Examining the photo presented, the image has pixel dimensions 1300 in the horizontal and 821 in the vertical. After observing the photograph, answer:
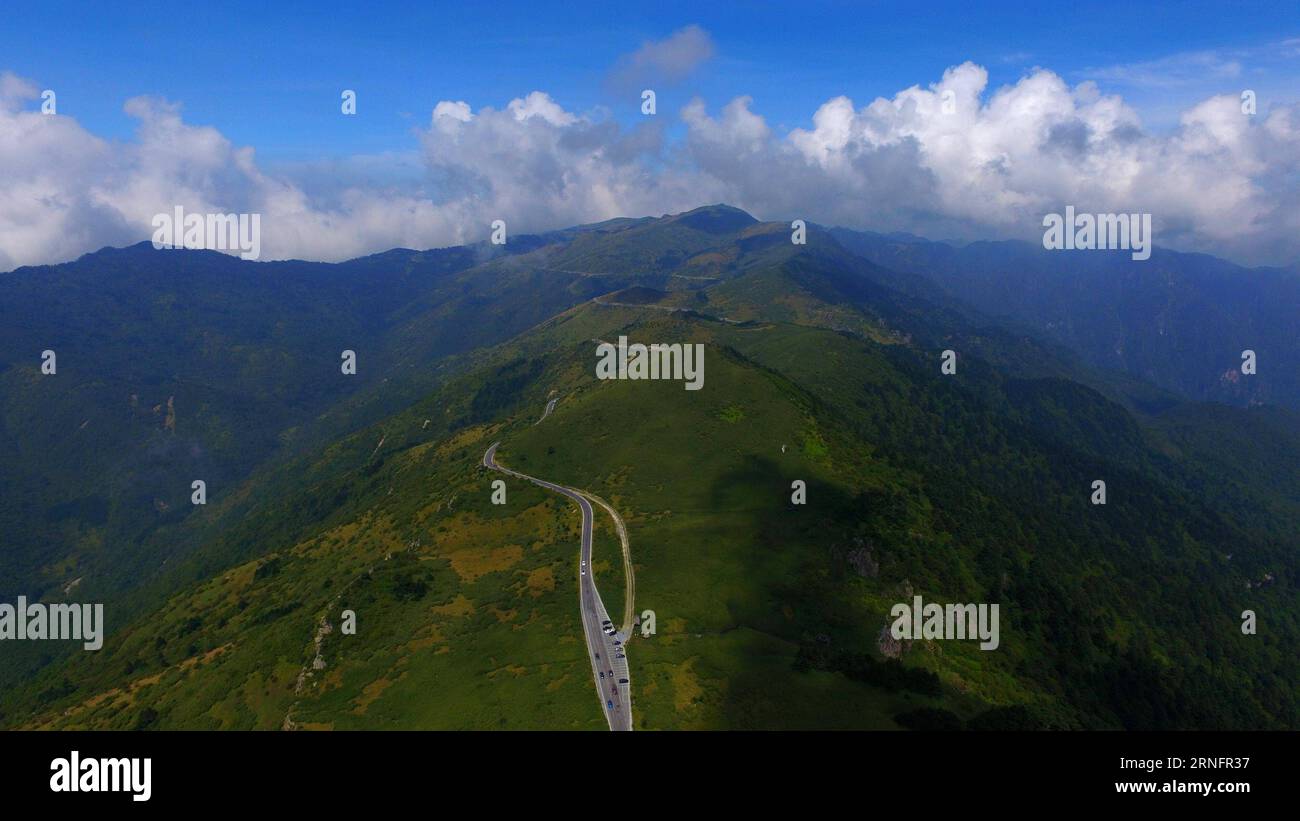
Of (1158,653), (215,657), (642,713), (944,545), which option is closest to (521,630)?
(642,713)

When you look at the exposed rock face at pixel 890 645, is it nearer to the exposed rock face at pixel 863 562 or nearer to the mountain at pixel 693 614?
the mountain at pixel 693 614

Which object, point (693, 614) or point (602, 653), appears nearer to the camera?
point (602, 653)

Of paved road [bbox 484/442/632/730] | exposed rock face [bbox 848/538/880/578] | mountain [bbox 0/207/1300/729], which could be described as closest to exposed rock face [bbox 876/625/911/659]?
mountain [bbox 0/207/1300/729]

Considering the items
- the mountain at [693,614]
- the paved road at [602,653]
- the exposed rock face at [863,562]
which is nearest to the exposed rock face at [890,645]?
the mountain at [693,614]

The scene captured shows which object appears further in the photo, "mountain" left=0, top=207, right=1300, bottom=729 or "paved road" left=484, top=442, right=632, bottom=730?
"mountain" left=0, top=207, right=1300, bottom=729

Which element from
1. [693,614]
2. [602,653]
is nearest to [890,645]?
[693,614]

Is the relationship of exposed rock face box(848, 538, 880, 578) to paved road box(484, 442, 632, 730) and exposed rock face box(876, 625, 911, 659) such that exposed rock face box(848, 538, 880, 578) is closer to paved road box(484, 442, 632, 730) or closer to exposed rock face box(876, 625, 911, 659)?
exposed rock face box(876, 625, 911, 659)

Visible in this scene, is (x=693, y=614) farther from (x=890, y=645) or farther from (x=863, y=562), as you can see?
(x=863, y=562)

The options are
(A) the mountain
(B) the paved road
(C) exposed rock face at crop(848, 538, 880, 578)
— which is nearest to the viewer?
(B) the paved road
